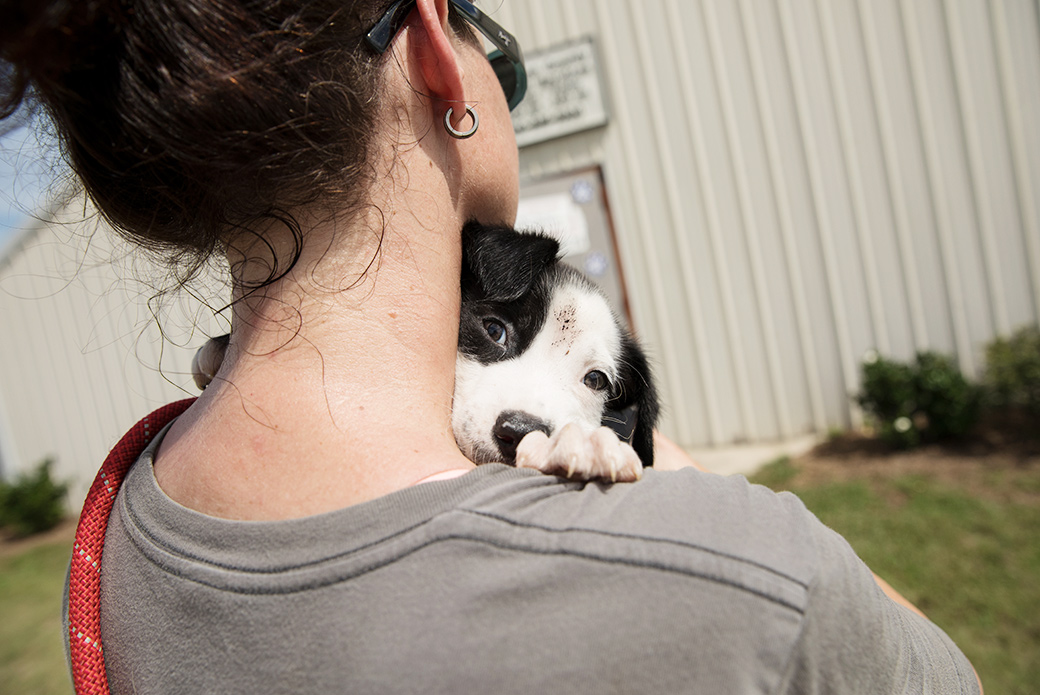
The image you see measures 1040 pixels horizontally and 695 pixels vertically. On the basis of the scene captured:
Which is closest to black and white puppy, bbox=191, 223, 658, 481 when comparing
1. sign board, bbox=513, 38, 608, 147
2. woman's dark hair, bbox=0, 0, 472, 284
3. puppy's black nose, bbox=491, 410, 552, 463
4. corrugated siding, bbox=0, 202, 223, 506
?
puppy's black nose, bbox=491, 410, 552, 463

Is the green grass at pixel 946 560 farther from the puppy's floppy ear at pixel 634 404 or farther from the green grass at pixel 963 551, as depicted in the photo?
the puppy's floppy ear at pixel 634 404

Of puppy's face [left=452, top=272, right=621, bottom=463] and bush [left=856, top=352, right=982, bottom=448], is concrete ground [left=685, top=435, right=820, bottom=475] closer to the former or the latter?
bush [left=856, top=352, right=982, bottom=448]

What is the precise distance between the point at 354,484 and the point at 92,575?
1.66ft

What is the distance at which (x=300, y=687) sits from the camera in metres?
0.80

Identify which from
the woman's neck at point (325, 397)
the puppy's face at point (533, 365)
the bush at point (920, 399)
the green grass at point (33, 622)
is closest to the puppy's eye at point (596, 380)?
the puppy's face at point (533, 365)

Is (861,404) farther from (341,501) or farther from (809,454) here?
(341,501)

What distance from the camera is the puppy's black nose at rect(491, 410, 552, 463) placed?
1.51m

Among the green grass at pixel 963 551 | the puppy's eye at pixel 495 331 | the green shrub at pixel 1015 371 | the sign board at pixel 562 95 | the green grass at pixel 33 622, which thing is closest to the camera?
the puppy's eye at pixel 495 331

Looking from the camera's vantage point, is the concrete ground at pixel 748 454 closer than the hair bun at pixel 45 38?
No

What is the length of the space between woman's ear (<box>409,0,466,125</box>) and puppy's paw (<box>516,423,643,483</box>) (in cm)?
67

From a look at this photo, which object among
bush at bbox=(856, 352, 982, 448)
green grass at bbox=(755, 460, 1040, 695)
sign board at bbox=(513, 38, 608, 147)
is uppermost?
sign board at bbox=(513, 38, 608, 147)

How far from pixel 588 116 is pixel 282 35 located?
5.95 meters

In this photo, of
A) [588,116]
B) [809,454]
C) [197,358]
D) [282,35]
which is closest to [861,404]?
[809,454]

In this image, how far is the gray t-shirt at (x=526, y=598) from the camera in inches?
29.2
